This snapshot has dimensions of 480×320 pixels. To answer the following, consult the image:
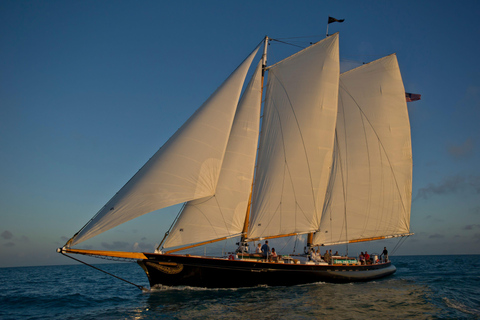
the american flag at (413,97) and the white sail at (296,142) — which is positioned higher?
the american flag at (413,97)

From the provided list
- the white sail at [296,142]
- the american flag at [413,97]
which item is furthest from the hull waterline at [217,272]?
the american flag at [413,97]

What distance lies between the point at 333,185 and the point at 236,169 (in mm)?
11528

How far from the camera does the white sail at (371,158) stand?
104 feet

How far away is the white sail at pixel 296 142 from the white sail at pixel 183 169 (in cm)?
517

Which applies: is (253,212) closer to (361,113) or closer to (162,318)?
(162,318)

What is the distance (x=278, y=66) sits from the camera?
29.3 meters

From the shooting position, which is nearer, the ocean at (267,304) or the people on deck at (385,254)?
the ocean at (267,304)

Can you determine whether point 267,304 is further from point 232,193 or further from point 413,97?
point 413,97

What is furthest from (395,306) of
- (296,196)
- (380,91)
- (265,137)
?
(380,91)

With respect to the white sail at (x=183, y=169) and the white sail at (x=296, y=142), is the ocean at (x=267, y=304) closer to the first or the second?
the white sail at (x=183, y=169)

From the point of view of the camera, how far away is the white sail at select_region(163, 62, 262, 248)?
855 inches

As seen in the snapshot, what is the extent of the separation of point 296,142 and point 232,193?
7.34 m

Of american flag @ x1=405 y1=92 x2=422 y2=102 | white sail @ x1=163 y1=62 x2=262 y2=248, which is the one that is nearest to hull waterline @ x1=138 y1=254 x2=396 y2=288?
white sail @ x1=163 y1=62 x2=262 y2=248

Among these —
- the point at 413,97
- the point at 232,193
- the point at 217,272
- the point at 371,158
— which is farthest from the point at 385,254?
the point at 217,272
